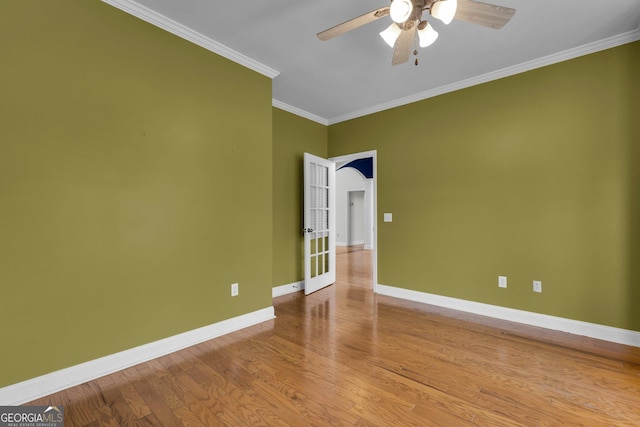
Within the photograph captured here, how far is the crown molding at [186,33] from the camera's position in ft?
7.04

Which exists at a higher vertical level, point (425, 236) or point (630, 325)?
point (425, 236)

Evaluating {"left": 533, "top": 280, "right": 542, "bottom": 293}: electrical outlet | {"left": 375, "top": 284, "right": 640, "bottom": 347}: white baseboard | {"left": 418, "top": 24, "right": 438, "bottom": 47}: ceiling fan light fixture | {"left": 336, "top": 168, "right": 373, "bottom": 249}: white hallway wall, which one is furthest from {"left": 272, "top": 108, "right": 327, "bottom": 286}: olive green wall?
{"left": 336, "top": 168, "right": 373, "bottom": 249}: white hallway wall

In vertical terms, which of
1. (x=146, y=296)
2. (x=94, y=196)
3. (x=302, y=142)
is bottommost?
(x=146, y=296)

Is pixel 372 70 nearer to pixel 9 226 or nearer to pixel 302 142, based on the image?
pixel 302 142

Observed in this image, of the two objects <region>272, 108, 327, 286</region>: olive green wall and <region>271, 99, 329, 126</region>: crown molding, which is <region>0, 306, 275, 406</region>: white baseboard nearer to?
<region>272, 108, 327, 286</region>: olive green wall

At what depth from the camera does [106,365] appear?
206 centimetres

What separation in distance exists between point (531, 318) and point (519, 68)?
270cm

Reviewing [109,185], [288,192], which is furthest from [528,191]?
[109,185]

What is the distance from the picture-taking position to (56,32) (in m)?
1.88

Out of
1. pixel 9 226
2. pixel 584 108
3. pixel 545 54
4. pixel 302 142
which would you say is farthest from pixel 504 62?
pixel 9 226

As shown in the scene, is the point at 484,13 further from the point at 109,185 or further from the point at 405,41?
the point at 109,185

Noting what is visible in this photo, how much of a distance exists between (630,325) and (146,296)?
4239 mm

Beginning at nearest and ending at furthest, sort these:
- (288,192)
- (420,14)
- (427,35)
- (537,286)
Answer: (420,14) < (427,35) < (537,286) < (288,192)

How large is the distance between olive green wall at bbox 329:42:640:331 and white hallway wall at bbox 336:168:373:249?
17.8 feet
